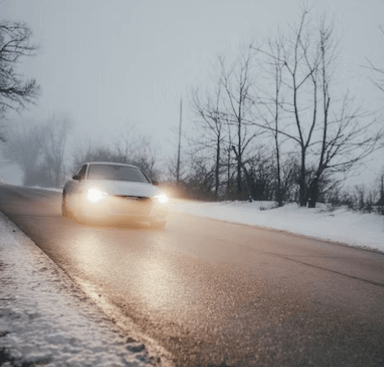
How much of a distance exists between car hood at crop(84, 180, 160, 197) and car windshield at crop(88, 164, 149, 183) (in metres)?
0.76

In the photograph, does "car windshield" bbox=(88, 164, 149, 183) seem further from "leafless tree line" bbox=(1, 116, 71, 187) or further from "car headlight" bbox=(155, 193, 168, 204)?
"leafless tree line" bbox=(1, 116, 71, 187)

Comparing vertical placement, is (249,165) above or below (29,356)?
above

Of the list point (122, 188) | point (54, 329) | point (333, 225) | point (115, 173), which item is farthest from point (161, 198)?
point (54, 329)

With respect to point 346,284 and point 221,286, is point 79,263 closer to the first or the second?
point 221,286

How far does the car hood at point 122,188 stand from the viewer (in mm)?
7703

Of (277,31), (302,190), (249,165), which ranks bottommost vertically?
(302,190)

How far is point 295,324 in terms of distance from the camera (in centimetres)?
250

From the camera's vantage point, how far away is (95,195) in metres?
7.61

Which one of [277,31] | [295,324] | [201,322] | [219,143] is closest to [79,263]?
[201,322]

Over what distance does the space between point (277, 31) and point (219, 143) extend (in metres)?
7.60

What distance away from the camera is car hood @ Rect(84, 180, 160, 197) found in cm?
770

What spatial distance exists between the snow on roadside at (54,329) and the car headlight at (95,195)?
4131 mm

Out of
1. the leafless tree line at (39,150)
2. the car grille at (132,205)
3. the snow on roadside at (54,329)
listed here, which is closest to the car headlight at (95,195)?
the car grille at (132,205)

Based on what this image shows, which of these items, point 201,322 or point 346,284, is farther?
point 346,284
